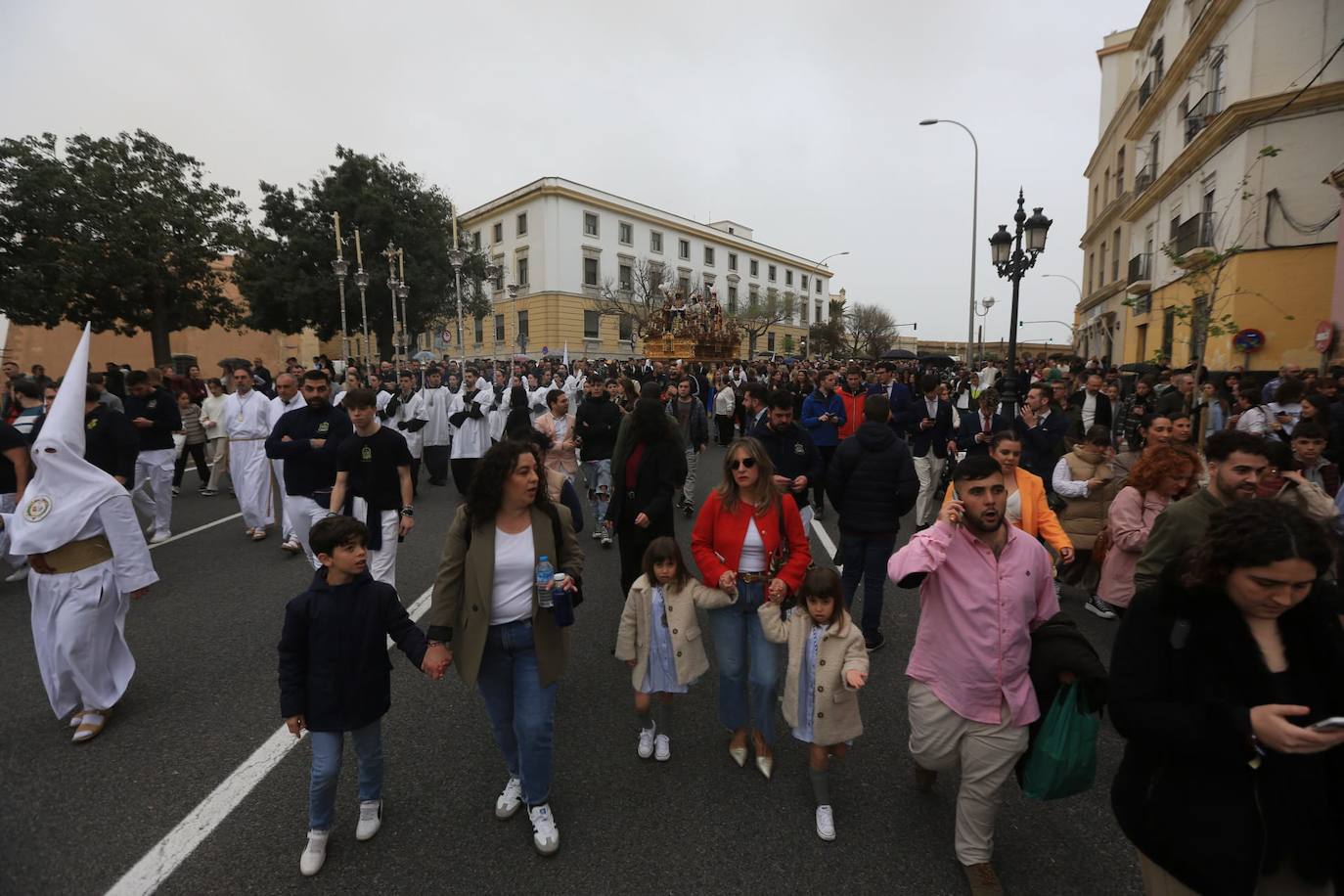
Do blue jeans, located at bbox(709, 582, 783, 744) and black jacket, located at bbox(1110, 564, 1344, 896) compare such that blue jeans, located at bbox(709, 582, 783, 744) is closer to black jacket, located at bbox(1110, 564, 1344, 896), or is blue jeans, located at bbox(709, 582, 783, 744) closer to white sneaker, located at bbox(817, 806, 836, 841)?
white sneaker, located at bbox(817, 806, 836, 841)

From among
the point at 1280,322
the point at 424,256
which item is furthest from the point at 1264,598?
the point at 424,256

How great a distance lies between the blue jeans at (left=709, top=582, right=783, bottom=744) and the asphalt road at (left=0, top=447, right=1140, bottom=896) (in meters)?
0.27

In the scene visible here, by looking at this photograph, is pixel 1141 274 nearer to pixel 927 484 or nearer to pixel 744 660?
pixel 927 484

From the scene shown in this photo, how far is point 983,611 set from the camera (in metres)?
2.54

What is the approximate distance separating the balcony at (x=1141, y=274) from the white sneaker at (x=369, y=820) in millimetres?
25397

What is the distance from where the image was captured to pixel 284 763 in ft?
10.8

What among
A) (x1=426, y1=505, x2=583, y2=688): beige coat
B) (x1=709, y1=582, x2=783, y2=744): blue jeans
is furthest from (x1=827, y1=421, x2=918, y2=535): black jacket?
(x1=426, y1=505, x2=583, y2=688): beige coat

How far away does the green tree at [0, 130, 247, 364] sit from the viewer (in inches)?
869

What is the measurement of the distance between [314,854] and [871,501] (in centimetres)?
375

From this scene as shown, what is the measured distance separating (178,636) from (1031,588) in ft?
18.8

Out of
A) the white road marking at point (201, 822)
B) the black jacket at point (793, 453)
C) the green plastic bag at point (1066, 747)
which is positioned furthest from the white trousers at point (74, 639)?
the green plastic bag at point (1066, 747)

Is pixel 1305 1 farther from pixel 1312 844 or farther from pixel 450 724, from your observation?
pixel 450 724

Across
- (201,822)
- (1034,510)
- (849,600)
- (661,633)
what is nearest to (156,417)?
(201,822)

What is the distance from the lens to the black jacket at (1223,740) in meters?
1.64
